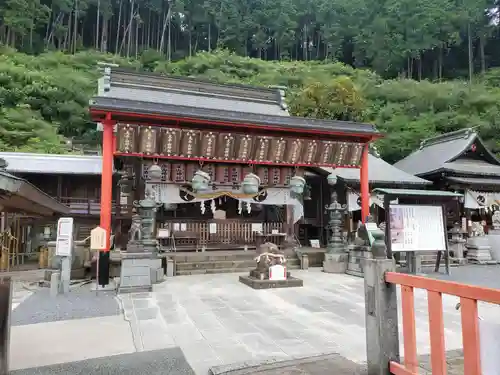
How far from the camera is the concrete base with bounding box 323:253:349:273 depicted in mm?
12099

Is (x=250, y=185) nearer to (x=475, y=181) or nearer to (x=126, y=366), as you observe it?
(x=126, y=366)

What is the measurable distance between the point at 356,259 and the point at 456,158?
380 inches

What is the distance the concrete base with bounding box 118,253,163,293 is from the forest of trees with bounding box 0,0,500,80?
36.7 metres

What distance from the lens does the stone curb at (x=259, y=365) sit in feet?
12.4

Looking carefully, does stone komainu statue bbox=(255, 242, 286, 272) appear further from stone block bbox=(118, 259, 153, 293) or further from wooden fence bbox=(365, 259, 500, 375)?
wooden fence bbox=(365, 259, 500, 375)


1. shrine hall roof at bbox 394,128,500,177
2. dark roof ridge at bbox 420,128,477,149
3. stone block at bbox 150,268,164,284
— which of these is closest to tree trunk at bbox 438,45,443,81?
dark roof ridge at bbox 420,128,477,149

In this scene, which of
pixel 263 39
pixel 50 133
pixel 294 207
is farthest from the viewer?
pixel 263 39

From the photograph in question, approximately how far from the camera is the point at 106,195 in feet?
32.8

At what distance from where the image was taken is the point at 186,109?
35.8 feet

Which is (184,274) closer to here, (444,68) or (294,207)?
(294,207)

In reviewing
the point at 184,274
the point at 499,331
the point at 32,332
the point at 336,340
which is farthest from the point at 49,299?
the point at 499,331

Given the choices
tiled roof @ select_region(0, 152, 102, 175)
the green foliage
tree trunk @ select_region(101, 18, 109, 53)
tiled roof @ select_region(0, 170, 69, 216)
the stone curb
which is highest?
tree trunk @ select_region(101, 18, 109, 53)

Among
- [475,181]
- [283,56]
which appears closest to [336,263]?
[475,181]

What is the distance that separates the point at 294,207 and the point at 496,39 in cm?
4414
